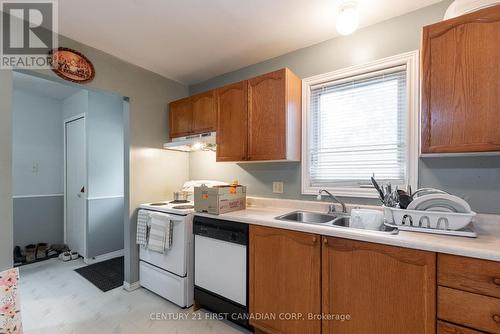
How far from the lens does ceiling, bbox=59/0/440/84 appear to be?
1.62 metres

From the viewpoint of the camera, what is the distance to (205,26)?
186 centimetres

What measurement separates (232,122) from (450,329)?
6.71 ft

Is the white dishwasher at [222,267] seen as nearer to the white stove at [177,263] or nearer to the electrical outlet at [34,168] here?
the white stove at [177,263]

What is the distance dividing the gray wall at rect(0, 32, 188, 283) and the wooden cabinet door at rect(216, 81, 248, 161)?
88 cm

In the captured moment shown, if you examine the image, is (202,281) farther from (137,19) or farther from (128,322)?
(137,19)

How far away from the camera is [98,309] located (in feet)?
6.81

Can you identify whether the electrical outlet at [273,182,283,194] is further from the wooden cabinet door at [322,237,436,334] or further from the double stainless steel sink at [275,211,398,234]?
the wooden cabinet door at [322,237,436,334]

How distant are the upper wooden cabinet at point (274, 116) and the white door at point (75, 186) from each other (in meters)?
2.71

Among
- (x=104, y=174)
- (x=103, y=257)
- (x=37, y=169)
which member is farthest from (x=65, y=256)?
(x=37, y=169)

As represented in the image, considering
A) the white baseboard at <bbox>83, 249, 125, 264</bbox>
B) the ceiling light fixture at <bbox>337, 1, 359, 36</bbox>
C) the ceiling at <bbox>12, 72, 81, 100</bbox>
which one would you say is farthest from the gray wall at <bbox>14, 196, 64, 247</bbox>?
the ceiling light fixture at <bbox>337, 1, 359, 36</bbox>

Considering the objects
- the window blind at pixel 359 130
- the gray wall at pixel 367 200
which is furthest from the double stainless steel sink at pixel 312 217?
the window blind at pixel 359 130

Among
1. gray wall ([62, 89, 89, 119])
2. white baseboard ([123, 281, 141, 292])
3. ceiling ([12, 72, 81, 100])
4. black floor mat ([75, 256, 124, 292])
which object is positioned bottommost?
black floor mat ([75, 256, 124, 292])

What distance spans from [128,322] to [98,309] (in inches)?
16.2

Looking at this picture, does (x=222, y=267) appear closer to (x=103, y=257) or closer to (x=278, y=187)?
(x=278, y=187)
